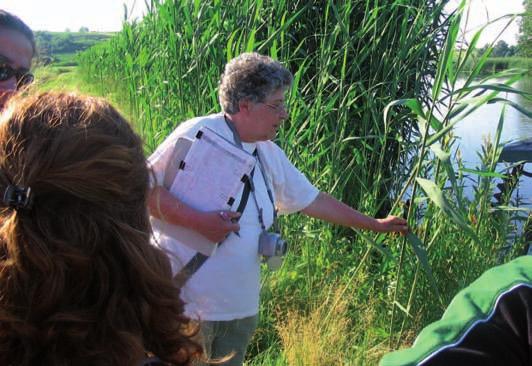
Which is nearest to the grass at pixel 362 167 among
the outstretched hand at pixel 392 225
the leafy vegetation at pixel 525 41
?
the outstretched hand at pixel 392 225

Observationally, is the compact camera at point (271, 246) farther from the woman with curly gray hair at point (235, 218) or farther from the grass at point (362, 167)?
the grass at point (362, 167)

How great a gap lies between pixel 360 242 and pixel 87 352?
7.70 ft

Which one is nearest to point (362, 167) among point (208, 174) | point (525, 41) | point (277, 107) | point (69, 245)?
point (525, 41)

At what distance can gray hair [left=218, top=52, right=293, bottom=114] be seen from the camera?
201cm

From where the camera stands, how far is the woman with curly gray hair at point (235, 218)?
1867 millimetres

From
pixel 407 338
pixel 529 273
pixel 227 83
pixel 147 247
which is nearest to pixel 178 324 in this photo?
pixel 147 247

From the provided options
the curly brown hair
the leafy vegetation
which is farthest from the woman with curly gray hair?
the leafy vegetation

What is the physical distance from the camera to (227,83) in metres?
2.08

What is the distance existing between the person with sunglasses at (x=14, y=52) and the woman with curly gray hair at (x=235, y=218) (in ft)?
1.63

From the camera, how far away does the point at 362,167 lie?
306 centimetres

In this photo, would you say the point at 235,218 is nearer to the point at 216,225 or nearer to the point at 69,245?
the point at 216,225

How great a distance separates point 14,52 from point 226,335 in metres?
1.18

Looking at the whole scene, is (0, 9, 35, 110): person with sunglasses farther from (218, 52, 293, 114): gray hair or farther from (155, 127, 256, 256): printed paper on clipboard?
(218, 52, 293, 114): gray hair

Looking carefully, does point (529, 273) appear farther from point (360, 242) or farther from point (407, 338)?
point (360, 242)
